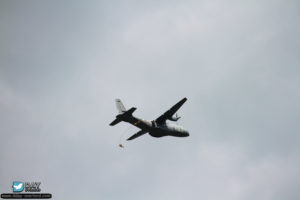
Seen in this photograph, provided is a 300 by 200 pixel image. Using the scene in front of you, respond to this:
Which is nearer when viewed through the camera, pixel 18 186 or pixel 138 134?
pixel 18 186

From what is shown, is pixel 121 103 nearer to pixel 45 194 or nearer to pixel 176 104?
pixel 176 104

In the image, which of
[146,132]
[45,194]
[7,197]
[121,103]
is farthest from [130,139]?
[7,197]

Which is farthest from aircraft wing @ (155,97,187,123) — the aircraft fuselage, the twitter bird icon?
the twitter bird icon

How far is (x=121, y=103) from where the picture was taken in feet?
182

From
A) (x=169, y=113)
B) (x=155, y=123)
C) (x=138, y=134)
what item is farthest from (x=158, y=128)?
(x=138, y=134)

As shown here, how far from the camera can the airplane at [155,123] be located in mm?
51781

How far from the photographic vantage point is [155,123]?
56188 mm

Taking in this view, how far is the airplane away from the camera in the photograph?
51781mm

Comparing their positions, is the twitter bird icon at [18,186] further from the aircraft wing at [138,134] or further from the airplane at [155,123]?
the aircraft wing at [138,134]

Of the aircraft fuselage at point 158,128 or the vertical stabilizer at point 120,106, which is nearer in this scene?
the aircraft fuselage at point 158,128

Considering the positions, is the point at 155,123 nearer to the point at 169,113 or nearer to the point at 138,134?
the point at 169,113

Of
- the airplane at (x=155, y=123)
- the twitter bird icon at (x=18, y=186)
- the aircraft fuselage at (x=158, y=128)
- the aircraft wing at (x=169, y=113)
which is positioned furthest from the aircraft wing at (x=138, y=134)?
the twitter bird icon at (x=18, y=186)

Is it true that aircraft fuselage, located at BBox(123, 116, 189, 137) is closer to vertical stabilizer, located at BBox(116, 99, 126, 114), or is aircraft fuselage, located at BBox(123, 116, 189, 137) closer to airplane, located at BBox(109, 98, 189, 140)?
airplane, located at BBox(109, 98, 189, 140)

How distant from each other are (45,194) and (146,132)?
57.6 ft
